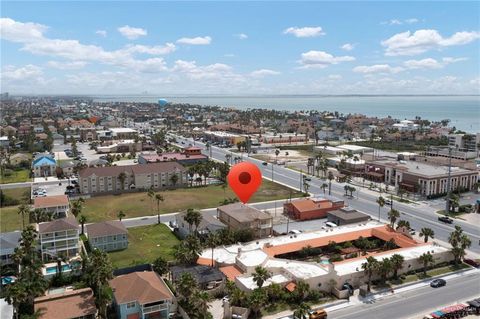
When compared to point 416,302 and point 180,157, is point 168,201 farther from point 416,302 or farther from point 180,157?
point 416,302

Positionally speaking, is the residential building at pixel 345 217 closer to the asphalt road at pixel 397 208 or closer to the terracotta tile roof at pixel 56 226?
the asphalt road at pixel 397 208

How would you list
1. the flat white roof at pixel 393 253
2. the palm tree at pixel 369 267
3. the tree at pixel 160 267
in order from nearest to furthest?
the palm tree at pixel 369 267 → the tree at pixel 160 267 → the flat white roof at pixel 393 253

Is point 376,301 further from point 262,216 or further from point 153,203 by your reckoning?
point 153,203

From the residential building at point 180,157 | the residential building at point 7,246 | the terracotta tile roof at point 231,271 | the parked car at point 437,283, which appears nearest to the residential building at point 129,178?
the residential building at point 180,157

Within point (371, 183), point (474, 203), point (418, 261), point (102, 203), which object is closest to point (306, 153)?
point (371, 183)

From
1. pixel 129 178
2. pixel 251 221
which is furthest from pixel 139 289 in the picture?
pixel 129 178
